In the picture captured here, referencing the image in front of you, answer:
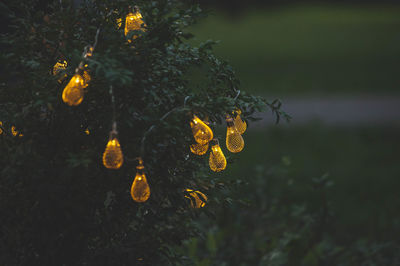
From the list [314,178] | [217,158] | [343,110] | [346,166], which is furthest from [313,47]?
[217,158]

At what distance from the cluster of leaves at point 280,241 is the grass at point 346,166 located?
31 cm

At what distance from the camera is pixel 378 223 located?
5.20 metres

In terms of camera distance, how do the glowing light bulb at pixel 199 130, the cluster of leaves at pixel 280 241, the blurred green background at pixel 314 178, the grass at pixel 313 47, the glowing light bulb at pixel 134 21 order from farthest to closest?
the grass at pixel 313 47, the blurred green background at pixel 314 178, the cluster of leaves at pixel 280 241, the glowing light bulb at pixel 134 21, the glowing light bulb at pixel 199 130

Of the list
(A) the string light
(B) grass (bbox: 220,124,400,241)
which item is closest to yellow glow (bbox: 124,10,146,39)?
(A) the string light

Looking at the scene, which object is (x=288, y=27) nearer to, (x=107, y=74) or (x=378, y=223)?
(x=378, y=223)

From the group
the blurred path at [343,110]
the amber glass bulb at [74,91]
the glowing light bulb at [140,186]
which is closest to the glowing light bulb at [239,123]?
the glowing light bulb at [140,186]

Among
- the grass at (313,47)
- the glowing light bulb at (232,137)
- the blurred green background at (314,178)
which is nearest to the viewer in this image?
the glowing light bulb at (232,137)

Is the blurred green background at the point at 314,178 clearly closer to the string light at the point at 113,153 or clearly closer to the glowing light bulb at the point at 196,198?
the glowing light bulb at the point at 196,198

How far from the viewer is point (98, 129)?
98.1 inches

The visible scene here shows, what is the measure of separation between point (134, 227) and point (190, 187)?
435 mm

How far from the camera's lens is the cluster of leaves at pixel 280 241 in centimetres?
407

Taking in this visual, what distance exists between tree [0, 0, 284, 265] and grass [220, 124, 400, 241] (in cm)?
269

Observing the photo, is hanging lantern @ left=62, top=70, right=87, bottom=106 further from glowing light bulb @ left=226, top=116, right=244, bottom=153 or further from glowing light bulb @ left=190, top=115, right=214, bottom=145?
glowing light bulb @ left=226, top=116, right=244, bottom=153

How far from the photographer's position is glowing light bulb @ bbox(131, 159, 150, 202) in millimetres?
2119
